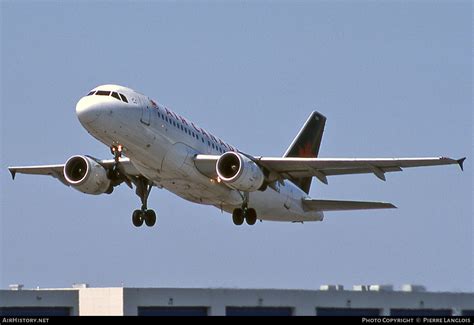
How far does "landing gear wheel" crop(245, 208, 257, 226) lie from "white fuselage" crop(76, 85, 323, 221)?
83 centimetres

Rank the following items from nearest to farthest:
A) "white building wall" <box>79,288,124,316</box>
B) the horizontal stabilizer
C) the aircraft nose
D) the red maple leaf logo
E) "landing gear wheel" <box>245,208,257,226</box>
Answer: the aircraft nose < "white building wall" <box>79,288,124,316</box> < "landing gear wheel" <box>245,208,257,226</box> < the horizontal stabilizer < the red maple leaf logo

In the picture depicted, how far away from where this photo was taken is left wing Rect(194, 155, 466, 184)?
4562 cm

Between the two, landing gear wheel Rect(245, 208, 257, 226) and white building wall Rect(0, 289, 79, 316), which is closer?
white building wall Rect(0, 289, 79, 316)

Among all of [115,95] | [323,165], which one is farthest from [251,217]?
[115,95]

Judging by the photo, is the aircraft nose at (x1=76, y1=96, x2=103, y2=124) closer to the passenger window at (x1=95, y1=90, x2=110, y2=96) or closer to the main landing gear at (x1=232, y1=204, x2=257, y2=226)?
the passenger window at (x1=95, y1=90, x2=110, y2=96)

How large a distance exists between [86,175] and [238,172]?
7331mm

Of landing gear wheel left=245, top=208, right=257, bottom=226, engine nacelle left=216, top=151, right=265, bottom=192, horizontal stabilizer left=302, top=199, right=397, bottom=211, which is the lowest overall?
landing gear wheel left=245, top=208, right=257, bottom=226

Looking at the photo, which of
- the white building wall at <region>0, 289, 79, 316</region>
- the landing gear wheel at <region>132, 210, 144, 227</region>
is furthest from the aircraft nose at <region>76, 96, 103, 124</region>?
the white building wall at <region>0, 289, 79, 316</region>

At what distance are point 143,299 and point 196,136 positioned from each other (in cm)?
727

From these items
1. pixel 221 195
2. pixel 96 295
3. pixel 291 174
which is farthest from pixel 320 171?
pixel 96 295

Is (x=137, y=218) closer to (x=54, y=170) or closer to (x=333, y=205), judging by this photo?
(x=54, y=170)

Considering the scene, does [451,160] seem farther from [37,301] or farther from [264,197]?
[37,301]

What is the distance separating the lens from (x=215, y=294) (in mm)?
47750

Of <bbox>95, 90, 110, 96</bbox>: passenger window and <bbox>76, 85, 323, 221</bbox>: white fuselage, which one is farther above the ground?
<bbox>95, 90, 110, 96</bbox>: passenger window
